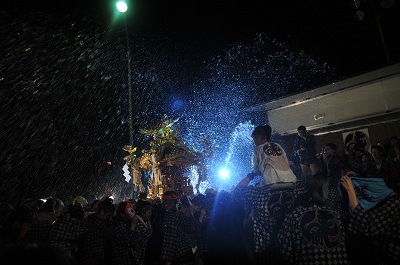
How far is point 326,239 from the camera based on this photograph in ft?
11.6

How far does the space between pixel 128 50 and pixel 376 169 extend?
13024 millimetres

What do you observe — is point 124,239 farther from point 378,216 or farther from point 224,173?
point 224,173

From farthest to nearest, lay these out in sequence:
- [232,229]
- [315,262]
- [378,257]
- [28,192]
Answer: [28,192] → [378,257] → [232,229] → [315,262]

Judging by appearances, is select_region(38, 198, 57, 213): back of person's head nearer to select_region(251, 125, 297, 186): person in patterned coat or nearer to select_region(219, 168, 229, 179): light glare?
select_region(251, 125, 297, 186): person in patterned coat

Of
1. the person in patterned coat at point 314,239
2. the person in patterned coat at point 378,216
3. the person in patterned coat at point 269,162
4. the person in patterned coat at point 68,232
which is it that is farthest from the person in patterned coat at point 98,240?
the person in patterned coat at point 378,216

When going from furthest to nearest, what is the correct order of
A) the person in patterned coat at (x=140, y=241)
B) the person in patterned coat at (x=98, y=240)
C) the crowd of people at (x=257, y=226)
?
the person in patterned coat at (x=140, y=241) → the person in patterned coat at (x=98, y=240) → the crowd of people at (x=257, y=226)

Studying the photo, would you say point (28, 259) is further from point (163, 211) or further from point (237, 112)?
point (237, 112)

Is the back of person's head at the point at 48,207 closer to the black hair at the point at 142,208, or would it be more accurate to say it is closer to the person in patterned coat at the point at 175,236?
the black hair at the point at 142,208

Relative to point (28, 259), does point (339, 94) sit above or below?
above

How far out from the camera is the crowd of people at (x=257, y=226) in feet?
12.1

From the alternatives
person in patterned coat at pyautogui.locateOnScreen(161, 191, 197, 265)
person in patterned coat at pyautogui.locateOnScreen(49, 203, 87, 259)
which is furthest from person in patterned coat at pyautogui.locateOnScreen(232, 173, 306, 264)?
person in patterned coat at pyautogui.locateOnScreen(49, 203, 87, 259)

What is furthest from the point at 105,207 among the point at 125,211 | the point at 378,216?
the point at 378,216

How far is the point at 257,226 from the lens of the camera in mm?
4281

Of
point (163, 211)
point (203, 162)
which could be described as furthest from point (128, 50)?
point (163, 211)
